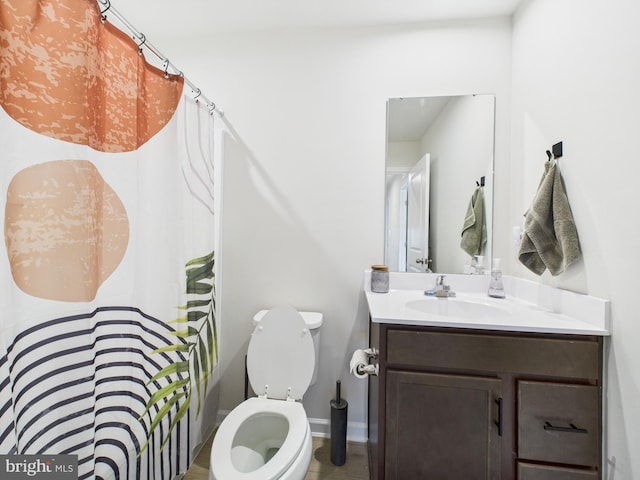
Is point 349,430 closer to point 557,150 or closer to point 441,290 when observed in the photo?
point 441,290

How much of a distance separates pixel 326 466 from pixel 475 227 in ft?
5.14

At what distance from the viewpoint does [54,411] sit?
30.2 inches

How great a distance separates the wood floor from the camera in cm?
142

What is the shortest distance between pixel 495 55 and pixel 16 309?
2.35 meters

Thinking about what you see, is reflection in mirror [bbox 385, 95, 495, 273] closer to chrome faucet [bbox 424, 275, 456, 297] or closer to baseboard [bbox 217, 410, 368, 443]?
chrome faucet [bbox 424, 275, 456, 297]

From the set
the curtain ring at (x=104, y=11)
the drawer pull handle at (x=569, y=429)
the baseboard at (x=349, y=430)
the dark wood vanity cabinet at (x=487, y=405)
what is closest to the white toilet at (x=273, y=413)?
the dark wood vanity cabinet at (x=487, y=405)

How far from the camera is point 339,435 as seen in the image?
1.50 m

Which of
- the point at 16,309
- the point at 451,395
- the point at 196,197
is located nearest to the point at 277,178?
the point at 196,197

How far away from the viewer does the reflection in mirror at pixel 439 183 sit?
5.34 ft

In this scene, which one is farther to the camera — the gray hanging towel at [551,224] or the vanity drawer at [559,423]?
the gray hanging towel at [551,224]

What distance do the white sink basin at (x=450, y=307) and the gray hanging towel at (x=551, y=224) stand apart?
13.6 inches

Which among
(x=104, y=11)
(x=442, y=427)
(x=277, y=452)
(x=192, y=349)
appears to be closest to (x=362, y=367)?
(x=442, y=427)

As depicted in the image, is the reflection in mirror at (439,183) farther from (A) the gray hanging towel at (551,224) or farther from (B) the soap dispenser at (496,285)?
(A) the gray hanging towel at (551,224)

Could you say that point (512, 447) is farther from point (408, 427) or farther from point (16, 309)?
point (16, 309)
